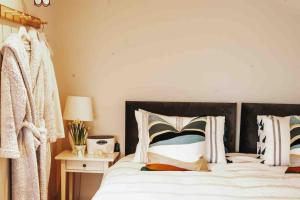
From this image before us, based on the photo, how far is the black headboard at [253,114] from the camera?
3.09 meters

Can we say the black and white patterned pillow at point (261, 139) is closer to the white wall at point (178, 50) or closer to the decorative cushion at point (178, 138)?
the white wall at point (178, 50)

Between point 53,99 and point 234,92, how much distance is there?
64.3 inches

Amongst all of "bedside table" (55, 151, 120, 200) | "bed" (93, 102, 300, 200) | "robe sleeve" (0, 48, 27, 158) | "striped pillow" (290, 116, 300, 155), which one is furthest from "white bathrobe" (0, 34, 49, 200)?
"striped pillow" (290, 116, 300, 155)

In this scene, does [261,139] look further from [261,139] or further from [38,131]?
[38,131]

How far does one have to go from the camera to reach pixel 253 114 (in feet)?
10.2

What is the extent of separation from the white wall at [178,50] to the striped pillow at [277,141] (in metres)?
0.39

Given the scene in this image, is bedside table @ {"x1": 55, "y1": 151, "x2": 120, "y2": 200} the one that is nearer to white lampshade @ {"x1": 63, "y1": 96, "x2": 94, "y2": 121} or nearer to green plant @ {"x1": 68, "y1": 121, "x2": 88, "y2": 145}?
green plant @ {"x1": 68, "y1": 121, "x2": 88, "y2": 145}

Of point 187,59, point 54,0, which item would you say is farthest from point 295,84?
point 54,0

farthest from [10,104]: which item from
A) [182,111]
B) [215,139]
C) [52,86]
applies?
[215,139]

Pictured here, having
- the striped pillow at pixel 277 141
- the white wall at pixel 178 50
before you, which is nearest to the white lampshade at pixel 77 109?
the white wall at pixel 178 50

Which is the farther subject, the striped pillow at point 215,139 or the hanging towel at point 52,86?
the striped pillow at point 215,139

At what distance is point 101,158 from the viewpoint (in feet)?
9.60

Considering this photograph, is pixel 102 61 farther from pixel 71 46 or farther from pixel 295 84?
pixel 295 84

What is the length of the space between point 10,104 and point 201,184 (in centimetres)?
128
